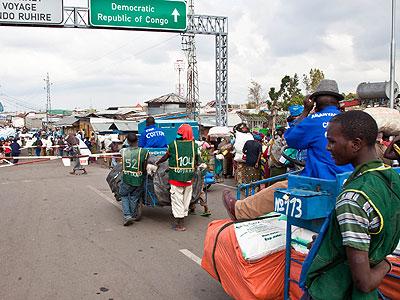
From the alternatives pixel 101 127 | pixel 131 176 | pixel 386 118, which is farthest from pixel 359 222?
pixel 101 127

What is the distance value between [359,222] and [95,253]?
14.7ft

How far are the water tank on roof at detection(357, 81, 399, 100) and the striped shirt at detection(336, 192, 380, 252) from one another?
9.66m

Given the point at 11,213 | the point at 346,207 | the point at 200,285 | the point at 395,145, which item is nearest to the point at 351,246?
the point at 346,207

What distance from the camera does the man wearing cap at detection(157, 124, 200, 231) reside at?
6418mm

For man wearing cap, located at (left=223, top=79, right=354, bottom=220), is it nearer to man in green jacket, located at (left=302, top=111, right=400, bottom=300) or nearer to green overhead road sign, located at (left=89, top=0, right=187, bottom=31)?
man in green jacket, located at (left=302, top=111, right=400, bottom=300)

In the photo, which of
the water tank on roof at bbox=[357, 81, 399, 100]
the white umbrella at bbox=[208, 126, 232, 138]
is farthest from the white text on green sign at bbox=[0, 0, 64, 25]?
the water tank on roof at bbox=[357, 81, 399, 100]

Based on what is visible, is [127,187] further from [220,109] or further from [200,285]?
[220,109]

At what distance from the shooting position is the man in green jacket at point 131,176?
6.86m

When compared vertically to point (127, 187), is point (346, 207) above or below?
above

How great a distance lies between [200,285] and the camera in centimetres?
434

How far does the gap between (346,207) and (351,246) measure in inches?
6.7

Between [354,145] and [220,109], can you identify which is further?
[220,109]

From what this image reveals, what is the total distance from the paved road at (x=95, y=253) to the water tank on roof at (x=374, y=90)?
16.8 feet

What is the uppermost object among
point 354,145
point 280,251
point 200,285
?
point 354,145
